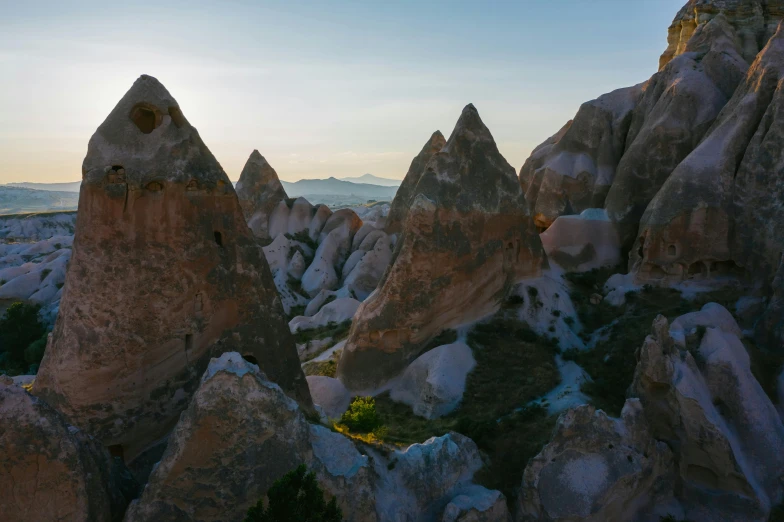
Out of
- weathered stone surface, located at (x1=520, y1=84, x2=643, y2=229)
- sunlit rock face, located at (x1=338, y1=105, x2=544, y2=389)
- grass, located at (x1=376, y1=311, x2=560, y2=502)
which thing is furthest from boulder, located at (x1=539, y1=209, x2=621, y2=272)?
grass, located at (x1=376, y1=311, x2=560, y2=502)

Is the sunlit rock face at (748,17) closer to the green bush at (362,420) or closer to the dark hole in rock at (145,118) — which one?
the green bush at (362,420)

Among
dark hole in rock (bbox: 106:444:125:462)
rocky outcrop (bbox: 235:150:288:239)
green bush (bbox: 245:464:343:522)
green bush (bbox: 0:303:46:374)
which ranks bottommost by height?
green bush (bbox: 0:303:46:374)

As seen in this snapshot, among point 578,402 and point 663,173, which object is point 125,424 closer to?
point 578,402

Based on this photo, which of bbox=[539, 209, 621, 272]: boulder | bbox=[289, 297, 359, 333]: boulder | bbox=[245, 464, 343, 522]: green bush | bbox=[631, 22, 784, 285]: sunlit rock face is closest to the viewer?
bbox=[245, 464, 343, 522]: green bush

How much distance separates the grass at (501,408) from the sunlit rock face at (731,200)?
21.8 feet

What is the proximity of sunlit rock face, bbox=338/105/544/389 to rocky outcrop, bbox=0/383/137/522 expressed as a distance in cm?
1243

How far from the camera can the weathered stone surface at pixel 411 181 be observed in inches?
1581

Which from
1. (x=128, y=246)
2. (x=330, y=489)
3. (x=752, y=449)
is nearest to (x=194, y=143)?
(x=128, y=246)

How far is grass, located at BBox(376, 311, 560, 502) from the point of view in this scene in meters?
15.8

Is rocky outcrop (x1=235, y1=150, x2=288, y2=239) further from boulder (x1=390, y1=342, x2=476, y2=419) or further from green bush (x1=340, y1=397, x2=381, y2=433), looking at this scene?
green bush (x1=340, y1=397, x2=381, y2=433)

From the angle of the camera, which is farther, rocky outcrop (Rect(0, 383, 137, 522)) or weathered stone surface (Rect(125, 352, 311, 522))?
weathered stone surface (Rect(125, 352, 311, 522))

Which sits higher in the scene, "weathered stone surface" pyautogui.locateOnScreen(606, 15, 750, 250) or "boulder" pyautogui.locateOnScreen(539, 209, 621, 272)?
"weathered stone surface" pyautogui.locateOnScreen(606, 15, 750, 250)

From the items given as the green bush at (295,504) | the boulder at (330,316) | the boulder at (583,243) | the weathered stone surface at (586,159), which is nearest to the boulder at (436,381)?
the boulder at (583,243)

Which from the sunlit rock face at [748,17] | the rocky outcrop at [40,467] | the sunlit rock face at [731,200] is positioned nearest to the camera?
the rocky outcrop at [40,467]
